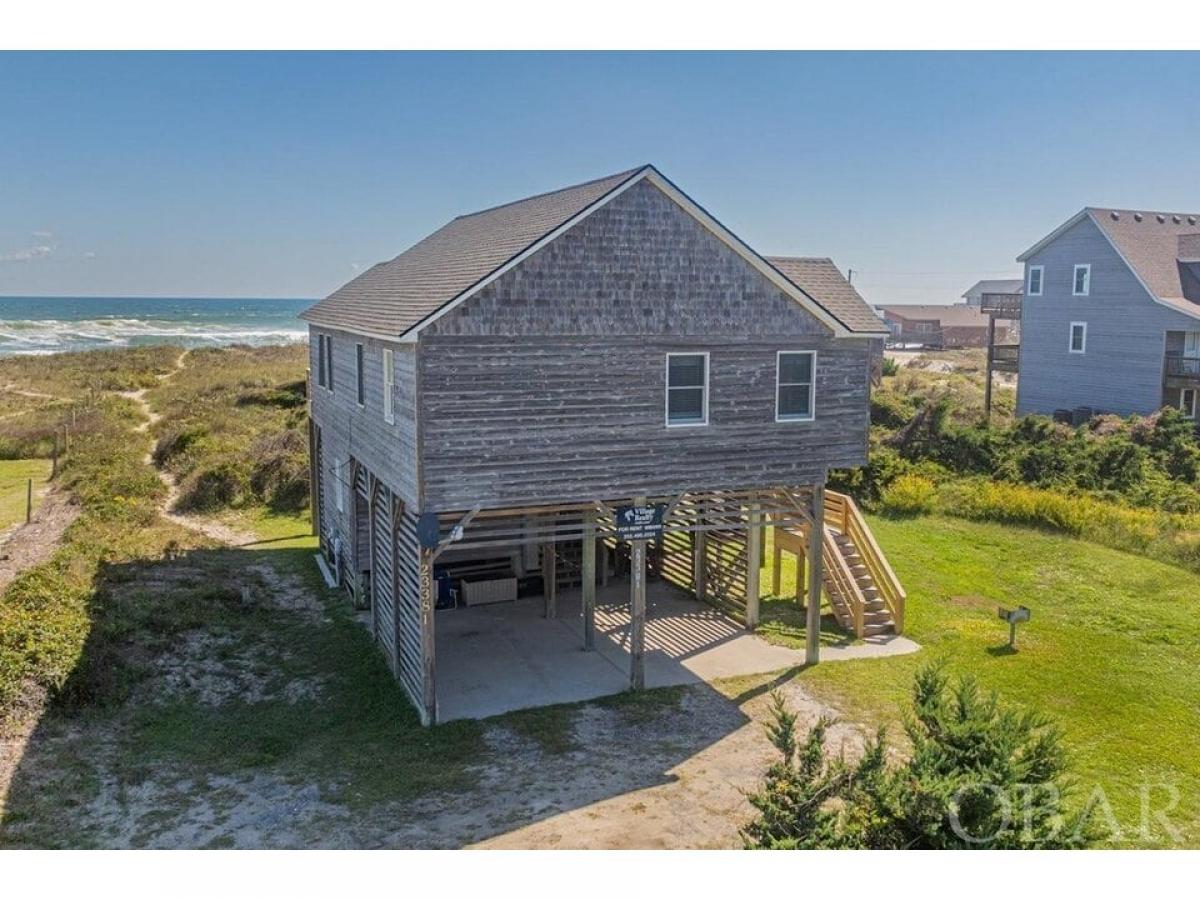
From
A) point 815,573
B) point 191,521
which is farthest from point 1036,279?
point 191,521

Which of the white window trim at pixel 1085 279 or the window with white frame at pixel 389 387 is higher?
the white window trim at pixel 1085 279

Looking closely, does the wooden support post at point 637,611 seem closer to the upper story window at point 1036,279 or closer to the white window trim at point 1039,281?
the white window trim at point 1039,281

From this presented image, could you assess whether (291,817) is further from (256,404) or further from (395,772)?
(256,404)

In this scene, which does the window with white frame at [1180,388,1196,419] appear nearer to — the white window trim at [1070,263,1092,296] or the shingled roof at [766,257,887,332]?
the white window trim at [1070,263,1092,296]

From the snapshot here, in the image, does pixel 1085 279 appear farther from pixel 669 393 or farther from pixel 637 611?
pixel 637 611

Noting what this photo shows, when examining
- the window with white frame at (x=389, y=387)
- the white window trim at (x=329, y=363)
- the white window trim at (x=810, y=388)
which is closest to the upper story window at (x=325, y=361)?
the white window trim at (x=329, y=363)

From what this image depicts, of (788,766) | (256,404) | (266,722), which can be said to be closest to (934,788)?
(788,766)

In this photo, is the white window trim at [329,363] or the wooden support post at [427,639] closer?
the wooden support post at [427,639]
